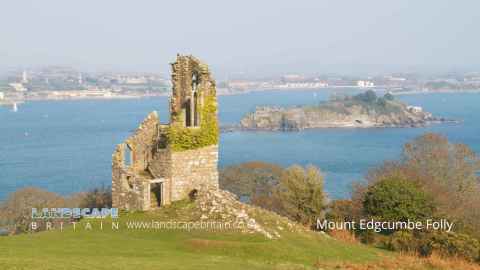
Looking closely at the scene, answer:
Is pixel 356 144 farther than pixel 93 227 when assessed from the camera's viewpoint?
Yes

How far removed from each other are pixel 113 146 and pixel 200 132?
87.6 meters

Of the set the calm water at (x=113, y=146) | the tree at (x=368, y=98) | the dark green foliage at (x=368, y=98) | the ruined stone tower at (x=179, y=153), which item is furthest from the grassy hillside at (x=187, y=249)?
the tree at (x=368, y=98)

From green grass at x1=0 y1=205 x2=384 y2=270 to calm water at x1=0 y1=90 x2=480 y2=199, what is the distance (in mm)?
49326

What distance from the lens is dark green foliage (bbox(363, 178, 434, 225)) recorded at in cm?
2408

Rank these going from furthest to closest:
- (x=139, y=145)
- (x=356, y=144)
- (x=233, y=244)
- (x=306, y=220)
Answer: (x=356, y=144)
(x=306, y=220)
(x=139, y=145)
(x=233, y=244)

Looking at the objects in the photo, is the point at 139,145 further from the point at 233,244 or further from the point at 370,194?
the point at 370,194

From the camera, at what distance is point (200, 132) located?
68.3ft

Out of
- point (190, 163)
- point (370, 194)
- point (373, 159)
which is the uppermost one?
point (190, 163)

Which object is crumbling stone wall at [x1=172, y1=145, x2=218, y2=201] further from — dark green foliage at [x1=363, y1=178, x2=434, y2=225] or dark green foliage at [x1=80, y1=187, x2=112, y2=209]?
dark green foliage at [x1=80, y1=187, x2=112, y2=209]

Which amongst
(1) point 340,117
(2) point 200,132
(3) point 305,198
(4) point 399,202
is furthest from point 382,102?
(2) point 200,132

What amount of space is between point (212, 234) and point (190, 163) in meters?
4.26

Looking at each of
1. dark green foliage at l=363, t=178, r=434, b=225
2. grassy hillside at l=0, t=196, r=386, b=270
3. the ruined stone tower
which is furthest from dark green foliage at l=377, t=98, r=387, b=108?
grassy hillside at l=0, t=196, r=386, b=270

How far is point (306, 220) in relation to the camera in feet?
99.1

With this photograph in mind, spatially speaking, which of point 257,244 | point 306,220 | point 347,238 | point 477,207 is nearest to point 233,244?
point 257,244
